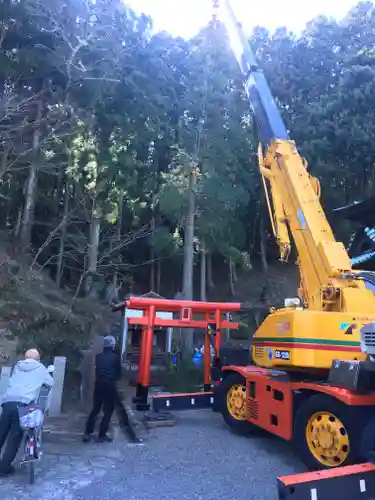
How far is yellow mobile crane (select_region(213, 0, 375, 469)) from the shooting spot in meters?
5.09

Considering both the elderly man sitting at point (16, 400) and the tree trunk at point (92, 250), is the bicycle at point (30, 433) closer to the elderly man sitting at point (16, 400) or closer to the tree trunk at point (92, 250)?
the elderly man sitting at point (16, 400)

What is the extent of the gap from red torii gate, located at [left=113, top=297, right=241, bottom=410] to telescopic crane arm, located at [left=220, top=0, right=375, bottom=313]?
2.20 m

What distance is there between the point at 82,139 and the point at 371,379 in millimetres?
15363

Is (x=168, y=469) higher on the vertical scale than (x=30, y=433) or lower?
lower

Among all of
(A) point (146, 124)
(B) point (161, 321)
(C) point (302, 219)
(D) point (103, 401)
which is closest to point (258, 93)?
(C) point (302, 219)

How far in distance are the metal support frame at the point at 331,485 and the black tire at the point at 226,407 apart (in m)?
3.68

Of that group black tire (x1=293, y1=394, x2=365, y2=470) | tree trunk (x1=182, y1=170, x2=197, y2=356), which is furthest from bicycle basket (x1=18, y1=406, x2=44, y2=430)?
tree trunk (x1=182, y1=170, x2=197, y2=356)

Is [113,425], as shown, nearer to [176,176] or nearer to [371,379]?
[371,379]

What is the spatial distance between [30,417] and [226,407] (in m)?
3.90

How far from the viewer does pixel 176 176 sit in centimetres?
1827

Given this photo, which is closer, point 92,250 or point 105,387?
point 105,387

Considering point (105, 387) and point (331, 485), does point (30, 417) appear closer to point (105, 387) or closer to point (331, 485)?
point (105, 387)

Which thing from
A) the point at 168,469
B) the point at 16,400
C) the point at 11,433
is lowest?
the point at 168,469

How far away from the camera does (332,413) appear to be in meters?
5.25
